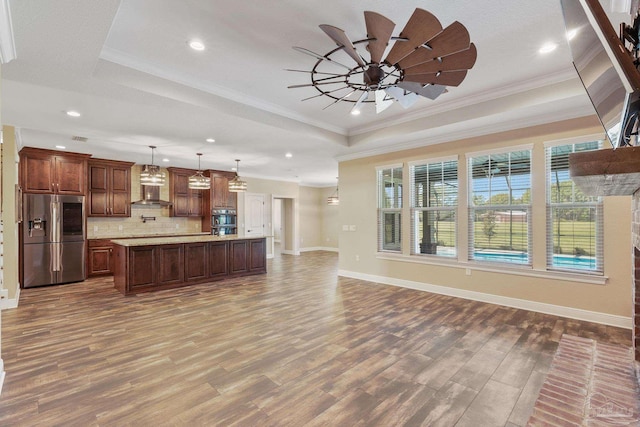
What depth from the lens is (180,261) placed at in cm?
578

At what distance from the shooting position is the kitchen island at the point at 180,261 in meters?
Answer: 5.22

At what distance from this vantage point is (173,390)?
2324 millimetres

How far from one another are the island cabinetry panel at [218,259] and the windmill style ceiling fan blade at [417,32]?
5253 millimetres

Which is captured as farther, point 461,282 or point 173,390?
point 461,282

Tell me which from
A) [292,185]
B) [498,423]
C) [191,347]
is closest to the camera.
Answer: [498,423]

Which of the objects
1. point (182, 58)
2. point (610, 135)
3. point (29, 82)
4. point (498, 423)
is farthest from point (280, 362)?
point (29, 82)

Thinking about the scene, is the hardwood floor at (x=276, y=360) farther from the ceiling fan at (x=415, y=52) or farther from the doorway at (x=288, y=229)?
the doorway at (x=288, y=229)

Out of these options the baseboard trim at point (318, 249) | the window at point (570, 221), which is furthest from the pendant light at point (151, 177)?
the baseboard trim at point (318, 249)

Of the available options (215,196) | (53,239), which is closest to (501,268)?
(215,196)

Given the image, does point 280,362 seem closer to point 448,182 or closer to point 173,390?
point 173,390

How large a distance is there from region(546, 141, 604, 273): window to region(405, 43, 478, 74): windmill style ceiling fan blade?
8.05 feet

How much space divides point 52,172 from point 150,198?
6.50 ft

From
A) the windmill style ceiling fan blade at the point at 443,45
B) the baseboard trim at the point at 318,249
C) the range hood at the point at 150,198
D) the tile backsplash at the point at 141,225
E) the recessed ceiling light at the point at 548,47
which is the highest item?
the recessed ceiling light at the point at 548,47

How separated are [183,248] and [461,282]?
202 inches
